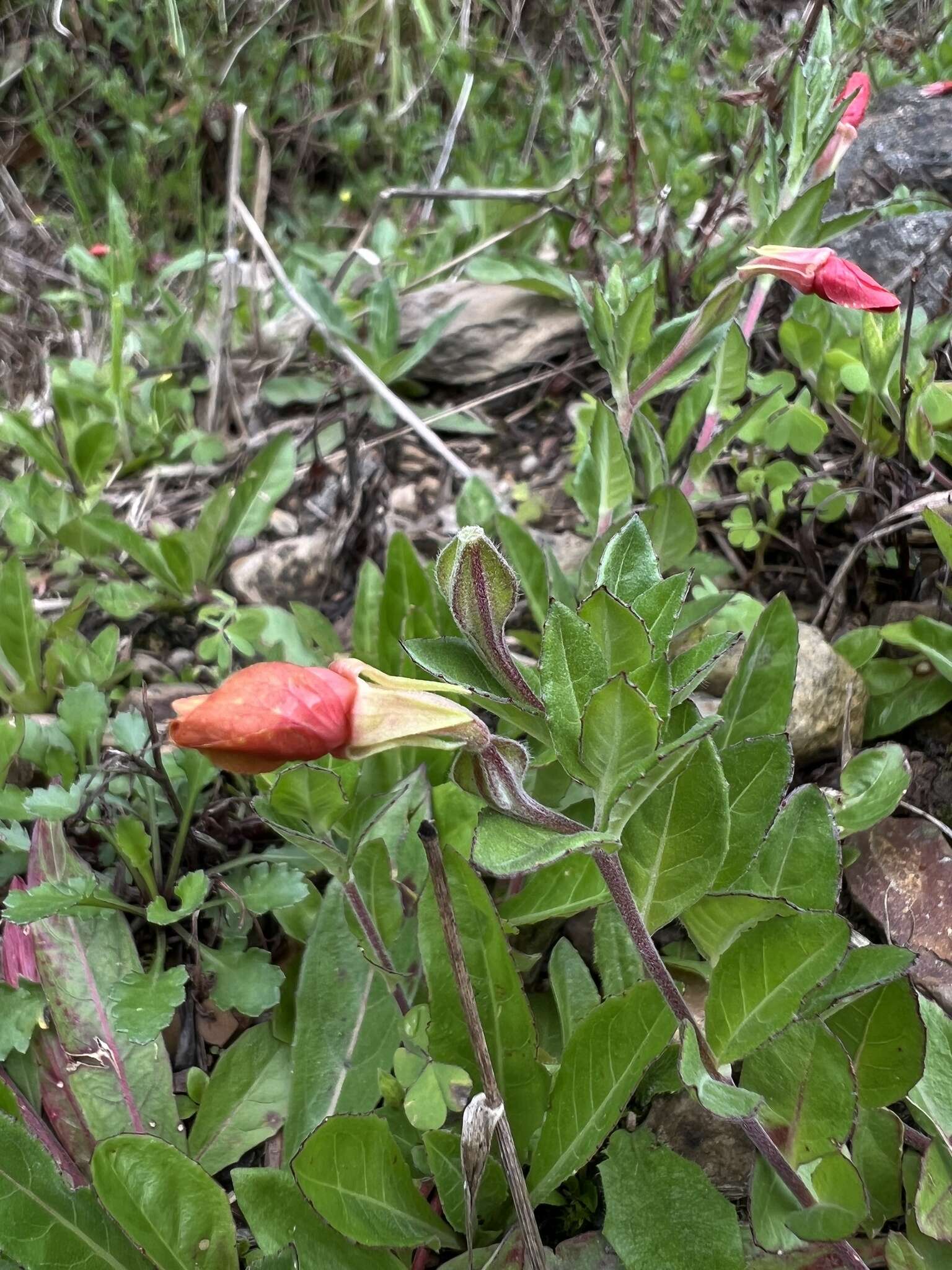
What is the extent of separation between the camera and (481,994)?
124 cm

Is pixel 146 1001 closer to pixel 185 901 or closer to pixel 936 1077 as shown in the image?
pixel 185 901

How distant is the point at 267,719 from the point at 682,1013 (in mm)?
573

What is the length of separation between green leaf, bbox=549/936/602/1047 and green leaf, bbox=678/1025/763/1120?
15.0 inches

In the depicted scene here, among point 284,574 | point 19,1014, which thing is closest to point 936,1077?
point 19,1014

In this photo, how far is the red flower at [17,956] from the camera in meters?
1.53

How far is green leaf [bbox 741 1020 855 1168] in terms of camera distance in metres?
1.02

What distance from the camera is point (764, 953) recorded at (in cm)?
106

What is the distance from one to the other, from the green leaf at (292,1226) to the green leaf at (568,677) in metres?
0.69

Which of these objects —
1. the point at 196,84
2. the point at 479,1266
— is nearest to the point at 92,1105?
the point at 479,1266

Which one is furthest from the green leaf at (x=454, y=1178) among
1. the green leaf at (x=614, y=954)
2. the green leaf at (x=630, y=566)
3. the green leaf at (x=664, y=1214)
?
the green leaf at (x=630, y=566)

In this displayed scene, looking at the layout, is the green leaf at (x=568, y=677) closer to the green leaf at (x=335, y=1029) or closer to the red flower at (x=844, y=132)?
the green leaf at (x=335, y=1029)

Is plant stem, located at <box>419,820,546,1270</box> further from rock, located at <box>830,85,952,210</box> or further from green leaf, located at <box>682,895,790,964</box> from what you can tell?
rock, located at <box>830,85,952,210</box>

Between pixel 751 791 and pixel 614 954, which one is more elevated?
pixel 751 791

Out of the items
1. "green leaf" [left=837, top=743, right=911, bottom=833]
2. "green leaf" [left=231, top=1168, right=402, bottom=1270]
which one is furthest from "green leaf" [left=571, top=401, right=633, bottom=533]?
"green leaf" [left=231, top=1168, right=402, bottom=1270]
